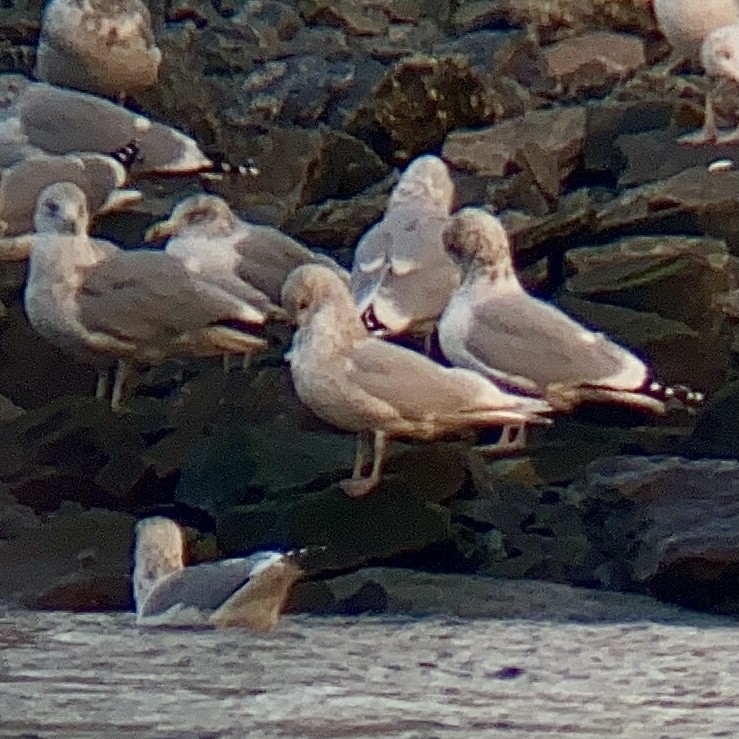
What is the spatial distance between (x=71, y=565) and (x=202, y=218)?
1716mm

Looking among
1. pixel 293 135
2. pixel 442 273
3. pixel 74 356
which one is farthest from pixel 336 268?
Result: pixel 293 135

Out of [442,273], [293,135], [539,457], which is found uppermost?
[293,135]

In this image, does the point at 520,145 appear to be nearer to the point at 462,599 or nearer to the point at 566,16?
the point at 566,16

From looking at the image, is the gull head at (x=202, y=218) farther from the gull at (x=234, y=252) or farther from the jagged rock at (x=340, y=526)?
the jagged rock at (x=340, y=526)

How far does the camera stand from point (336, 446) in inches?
272

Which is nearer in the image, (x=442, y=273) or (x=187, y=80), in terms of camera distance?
(x=442, y=273)

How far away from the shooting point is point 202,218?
7.58 metres

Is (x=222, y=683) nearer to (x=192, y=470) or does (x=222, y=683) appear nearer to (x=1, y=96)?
(x=192, y=470)

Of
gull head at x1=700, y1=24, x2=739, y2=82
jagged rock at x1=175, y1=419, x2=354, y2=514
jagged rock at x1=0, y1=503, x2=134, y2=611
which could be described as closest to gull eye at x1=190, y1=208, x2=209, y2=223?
jagged rock at x1=175, y1=419, x2=354, y2=514

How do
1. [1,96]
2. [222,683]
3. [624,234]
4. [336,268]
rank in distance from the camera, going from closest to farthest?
[222,683]
[336,268]
[624,234]
[1,96]

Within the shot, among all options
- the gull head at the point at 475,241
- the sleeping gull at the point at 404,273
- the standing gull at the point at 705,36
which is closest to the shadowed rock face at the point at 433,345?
the standing gull at the point at 705,36

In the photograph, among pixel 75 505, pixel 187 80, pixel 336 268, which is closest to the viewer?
pixel 75 505

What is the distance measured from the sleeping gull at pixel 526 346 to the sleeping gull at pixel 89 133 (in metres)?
1.93

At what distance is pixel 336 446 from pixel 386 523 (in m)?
0.44
